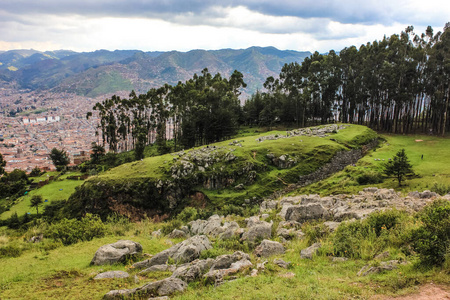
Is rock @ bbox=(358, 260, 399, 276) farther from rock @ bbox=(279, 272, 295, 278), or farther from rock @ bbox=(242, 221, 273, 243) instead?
rock @ bbox=(242, 221, 273, 243)

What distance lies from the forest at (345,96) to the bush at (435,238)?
5269 cm

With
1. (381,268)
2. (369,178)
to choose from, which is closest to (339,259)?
(381,268)

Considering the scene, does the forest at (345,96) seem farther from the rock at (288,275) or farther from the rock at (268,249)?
the rock at (288,275)

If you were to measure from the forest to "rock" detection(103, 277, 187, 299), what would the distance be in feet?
169

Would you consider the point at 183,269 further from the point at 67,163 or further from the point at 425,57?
the point at 67,163

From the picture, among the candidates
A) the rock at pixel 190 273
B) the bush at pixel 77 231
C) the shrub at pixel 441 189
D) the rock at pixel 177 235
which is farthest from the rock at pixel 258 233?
the shrub at pixel 441 189

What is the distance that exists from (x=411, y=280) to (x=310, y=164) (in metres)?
31.3

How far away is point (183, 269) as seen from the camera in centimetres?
1037

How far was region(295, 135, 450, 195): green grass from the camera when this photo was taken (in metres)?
26.1

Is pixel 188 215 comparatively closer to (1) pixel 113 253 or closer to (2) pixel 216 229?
(2) pixel 216 229

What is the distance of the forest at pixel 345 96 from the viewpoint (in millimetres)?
54000

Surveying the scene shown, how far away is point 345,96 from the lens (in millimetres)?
70750

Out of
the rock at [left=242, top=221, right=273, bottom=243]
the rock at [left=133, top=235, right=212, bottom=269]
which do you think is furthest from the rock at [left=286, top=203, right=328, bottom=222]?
Answer: the rock at [left=133, top=235, right=212, bottom=269]

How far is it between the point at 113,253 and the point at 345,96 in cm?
7295
